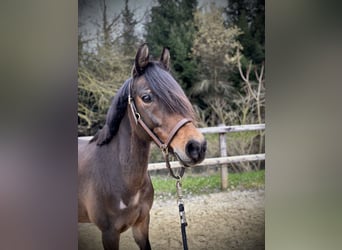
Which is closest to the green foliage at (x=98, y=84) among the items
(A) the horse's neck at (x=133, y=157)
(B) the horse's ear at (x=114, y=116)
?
(B) the horse's ear at (x=114, y=116)

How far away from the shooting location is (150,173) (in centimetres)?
169

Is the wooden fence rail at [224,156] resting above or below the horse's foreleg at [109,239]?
above

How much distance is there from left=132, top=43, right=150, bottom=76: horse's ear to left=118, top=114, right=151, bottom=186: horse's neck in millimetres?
252

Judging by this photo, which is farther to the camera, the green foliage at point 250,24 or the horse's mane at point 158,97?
the green foliage at point 250,24

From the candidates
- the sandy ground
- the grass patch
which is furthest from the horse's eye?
the sandy ground

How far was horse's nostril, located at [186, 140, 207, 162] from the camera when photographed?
162cm

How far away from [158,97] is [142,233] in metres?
0.60

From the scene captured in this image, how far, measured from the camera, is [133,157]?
66.2 inches

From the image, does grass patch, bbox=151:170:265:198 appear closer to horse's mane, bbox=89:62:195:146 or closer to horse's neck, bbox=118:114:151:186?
horse's neck, bbox=118:114:151:186

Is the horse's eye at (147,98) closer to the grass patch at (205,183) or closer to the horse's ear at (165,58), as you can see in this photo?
the horse's ear at (165,58)

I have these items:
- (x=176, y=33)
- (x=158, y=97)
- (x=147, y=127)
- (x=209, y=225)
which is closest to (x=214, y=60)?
(x=176, y=33)

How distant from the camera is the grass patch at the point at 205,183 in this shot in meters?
1.71
